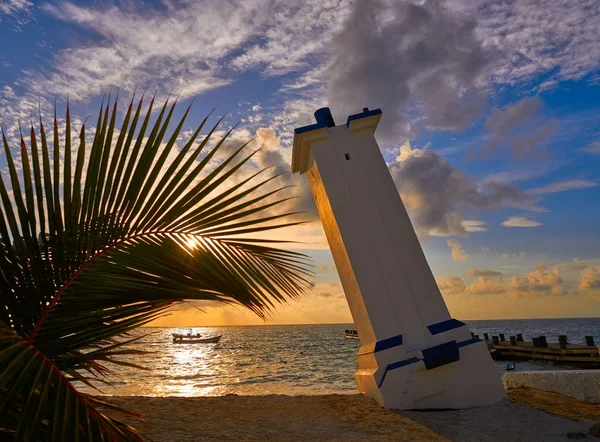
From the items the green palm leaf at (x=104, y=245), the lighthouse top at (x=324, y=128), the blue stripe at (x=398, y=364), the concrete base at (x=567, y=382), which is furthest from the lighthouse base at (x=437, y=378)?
the green palm leaf at (x=104, y=245)

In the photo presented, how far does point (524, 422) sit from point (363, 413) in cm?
265

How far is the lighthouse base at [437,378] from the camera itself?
312 inches

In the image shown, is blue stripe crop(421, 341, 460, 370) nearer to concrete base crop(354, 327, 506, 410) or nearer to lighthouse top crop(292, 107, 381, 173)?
concrete base crop(354, 327, 506, 410)

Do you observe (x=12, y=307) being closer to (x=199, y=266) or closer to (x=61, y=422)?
(x=61, y=422)

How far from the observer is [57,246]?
1.72m

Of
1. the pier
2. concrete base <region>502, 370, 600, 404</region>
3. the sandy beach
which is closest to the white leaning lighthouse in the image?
the sandy beach

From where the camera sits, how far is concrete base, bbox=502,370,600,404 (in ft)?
26.9

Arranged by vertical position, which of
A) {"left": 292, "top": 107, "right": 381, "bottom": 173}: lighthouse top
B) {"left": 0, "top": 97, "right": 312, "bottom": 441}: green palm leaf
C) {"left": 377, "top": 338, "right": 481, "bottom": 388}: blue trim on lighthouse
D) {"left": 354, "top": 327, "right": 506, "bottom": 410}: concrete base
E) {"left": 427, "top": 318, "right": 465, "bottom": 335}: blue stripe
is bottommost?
{"left": 354, "top": 327, "right": 506, "bottom": 410}: concrete base

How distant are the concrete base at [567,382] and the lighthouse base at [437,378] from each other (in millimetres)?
1534

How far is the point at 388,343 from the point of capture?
8219 millimetres

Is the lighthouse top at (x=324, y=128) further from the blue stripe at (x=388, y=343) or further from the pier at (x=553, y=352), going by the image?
the pier at (x=553, y=352)

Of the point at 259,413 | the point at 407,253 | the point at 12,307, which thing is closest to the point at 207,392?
the point at 259,413

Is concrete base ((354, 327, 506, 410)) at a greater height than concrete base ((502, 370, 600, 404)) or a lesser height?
greater

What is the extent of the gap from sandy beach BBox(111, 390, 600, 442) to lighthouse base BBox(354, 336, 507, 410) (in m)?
0.25
